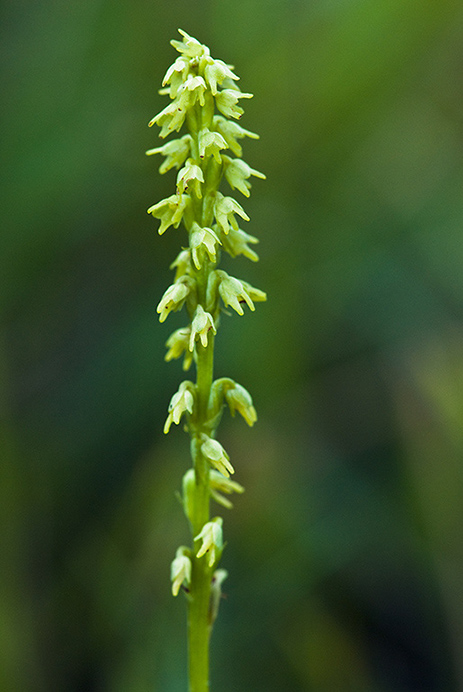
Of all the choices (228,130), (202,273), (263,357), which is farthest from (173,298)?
(263,357)

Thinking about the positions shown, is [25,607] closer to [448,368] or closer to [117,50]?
[448,368]

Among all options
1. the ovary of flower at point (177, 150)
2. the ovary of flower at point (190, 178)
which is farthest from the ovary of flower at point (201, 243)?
the ovary of flower at point (177, 150)

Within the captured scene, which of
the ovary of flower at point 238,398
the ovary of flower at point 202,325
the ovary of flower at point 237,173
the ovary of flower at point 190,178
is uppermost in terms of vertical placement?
the ovary of flower at point 237,173

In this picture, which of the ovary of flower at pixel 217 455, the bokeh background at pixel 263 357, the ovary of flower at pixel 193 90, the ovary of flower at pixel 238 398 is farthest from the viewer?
the bokeh background at pixel 263 357

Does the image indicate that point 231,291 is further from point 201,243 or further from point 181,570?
point 181,570

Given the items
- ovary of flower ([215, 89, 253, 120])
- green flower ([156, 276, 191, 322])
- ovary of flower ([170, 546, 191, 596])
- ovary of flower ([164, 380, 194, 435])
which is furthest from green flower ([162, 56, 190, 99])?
ovary of flower ([170, 546, 191, 596])

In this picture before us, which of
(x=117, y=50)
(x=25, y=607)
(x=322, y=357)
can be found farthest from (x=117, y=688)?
(x=117, y=50)

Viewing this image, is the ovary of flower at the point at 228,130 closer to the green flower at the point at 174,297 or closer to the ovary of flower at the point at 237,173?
the ovary of flower at the point at 237,173
